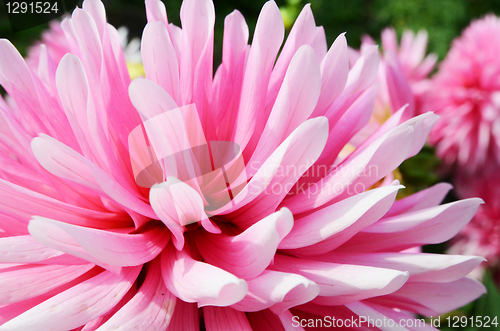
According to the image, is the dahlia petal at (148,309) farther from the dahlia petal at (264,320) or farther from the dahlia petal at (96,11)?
the dahlia petal at (96,11)

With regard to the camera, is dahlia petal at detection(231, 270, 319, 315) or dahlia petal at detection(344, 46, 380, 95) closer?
dahlia petal at detection(231, 270, 319, 315)

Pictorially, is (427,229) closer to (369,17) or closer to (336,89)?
(336,89)

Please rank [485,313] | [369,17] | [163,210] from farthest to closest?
1. [369,17]
2. [485,313]
3. [163,210]

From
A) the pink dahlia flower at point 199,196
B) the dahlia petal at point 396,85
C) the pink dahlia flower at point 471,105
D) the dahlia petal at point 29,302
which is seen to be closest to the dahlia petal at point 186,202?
the pink dahlia flower at point 199,196

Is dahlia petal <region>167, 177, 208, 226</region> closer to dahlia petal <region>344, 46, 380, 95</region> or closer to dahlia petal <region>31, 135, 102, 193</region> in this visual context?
dahlia petal <region>31, 135, 102, 193</region>

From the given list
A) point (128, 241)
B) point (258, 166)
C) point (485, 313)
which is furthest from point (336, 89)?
point (485, 313)

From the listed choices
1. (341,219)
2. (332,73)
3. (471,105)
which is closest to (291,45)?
(332,73)

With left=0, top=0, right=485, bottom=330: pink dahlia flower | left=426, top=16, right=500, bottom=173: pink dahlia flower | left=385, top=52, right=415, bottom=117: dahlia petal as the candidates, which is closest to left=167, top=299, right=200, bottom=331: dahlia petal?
left=0, top=0, right=485, bottom=330: pink dahlia flower
